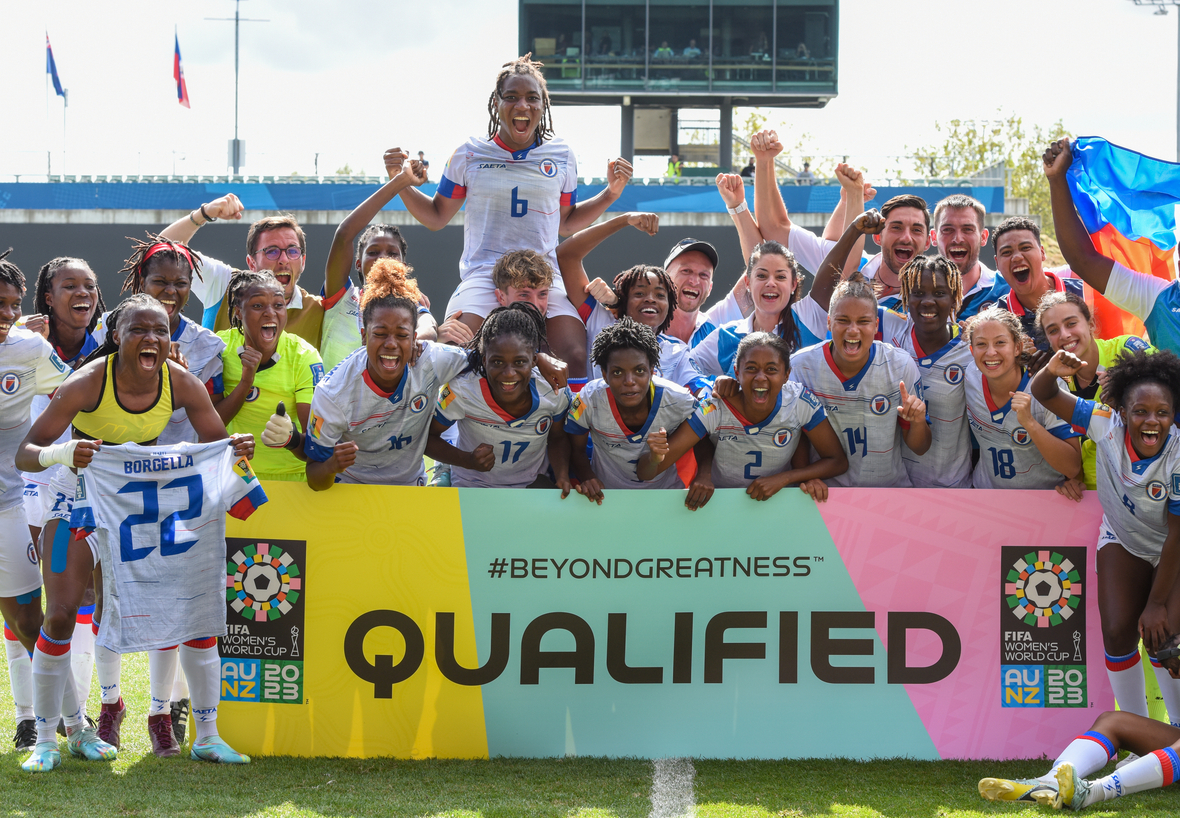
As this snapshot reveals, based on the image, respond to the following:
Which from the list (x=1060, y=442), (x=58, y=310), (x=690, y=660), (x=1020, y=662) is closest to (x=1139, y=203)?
(x=1060, y=442)

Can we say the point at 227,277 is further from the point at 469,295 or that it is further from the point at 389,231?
the point at 469,295

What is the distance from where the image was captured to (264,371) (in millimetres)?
4859

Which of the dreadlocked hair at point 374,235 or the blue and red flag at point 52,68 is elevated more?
the blue and red flag at point 52,68

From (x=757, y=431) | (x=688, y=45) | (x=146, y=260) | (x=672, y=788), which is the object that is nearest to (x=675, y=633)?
(x=672, y=788)

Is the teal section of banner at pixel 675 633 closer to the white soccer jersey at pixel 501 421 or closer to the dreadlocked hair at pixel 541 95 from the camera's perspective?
the white soccer jersey at pixel 501 421

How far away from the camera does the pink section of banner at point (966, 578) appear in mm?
4422

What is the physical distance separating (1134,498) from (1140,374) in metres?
0.51

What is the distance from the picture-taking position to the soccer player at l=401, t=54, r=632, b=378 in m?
5.45

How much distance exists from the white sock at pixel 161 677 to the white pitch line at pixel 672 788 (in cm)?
211

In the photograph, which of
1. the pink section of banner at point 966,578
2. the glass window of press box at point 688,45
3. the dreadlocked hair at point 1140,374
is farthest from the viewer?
the glass window of press box at point 688,45

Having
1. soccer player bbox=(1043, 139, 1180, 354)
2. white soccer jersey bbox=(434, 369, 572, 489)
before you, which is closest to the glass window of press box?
soccer player bbox=(1043, 139, 1180, 354)

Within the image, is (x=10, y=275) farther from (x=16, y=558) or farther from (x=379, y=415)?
(x=379, y=415)

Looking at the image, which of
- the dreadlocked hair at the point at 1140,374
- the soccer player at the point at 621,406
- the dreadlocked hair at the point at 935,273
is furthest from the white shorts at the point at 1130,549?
the soccer player at the point at 621,406

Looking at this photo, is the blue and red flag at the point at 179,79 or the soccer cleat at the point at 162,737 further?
the blue and red flag at the point at 179,79
